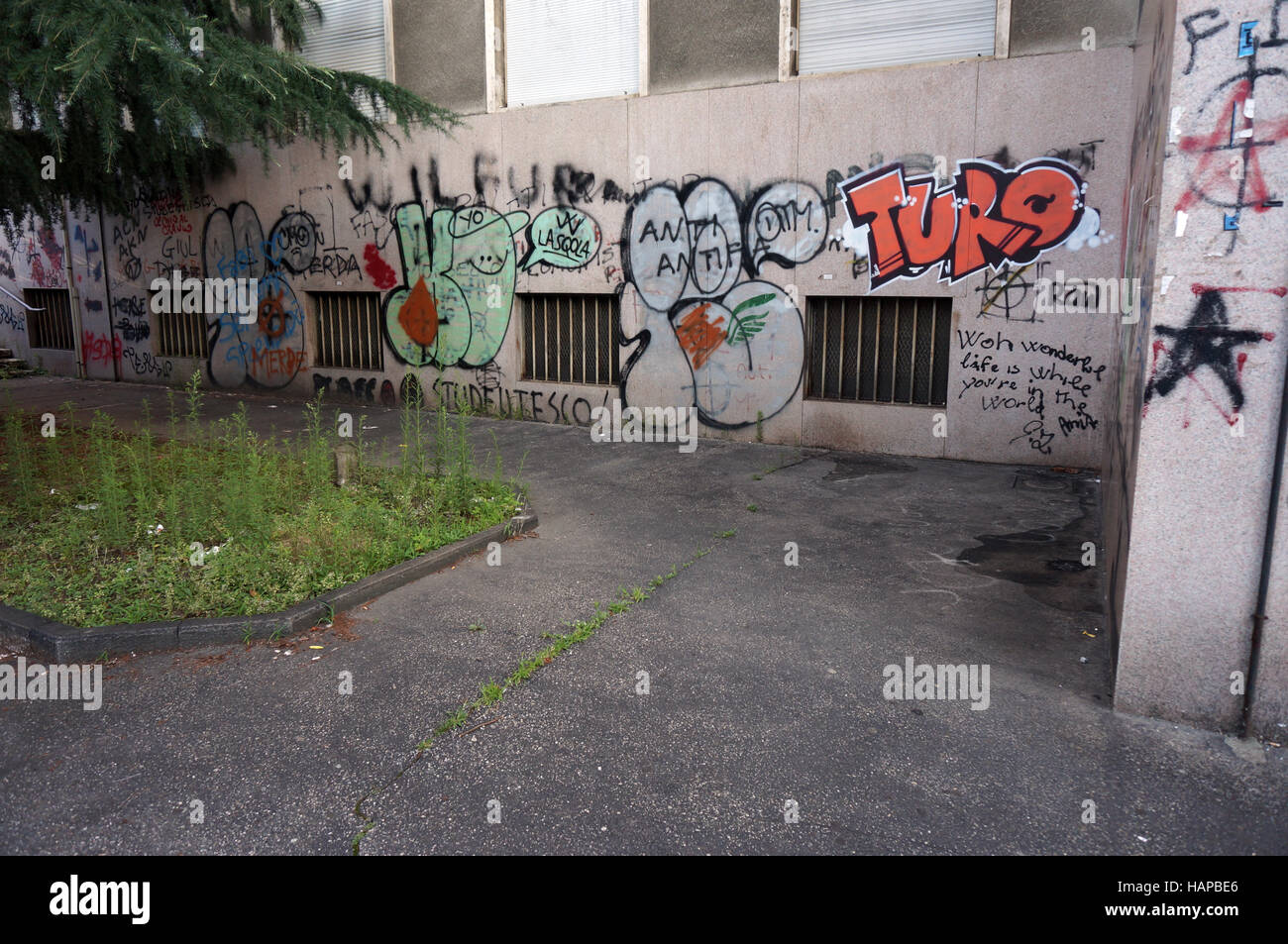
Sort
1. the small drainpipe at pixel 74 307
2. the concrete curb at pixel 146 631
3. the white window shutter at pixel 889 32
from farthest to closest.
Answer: the small drainpipe at pixel 74 307, the white window shutter at pixel 889 32, the concrete curb at pixel 146 631

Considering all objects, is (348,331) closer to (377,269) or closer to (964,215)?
(377,269)

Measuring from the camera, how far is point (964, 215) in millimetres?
8523

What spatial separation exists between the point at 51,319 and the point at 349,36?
353 inches

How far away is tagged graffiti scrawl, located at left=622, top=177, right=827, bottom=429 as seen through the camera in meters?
9.45

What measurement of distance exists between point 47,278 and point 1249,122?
18690 mm

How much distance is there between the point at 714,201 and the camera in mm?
9734

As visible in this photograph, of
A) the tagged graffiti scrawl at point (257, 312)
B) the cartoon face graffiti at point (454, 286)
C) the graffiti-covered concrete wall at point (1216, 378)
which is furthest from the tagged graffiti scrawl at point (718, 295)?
the graffiti-covered concrete wall at point (1216, 378)

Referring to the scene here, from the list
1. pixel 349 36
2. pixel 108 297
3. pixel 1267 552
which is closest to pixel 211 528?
pixel 1267 552

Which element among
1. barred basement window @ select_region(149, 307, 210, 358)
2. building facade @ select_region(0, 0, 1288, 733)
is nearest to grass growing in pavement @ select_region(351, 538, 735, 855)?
building facade @ select_region(0, 0, 1288, 733)

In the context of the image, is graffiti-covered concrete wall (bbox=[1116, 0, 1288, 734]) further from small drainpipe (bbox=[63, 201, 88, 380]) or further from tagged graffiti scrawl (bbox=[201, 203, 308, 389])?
small drainpipe (bbox=[63, 201, 88, 380])

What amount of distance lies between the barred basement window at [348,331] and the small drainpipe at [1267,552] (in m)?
11.3

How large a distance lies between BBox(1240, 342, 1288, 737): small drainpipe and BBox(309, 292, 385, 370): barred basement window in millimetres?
11294

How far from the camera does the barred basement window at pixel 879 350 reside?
353 inches

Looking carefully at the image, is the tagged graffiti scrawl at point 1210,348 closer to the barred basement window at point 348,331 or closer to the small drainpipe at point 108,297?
the barred basement window at point 348,331
